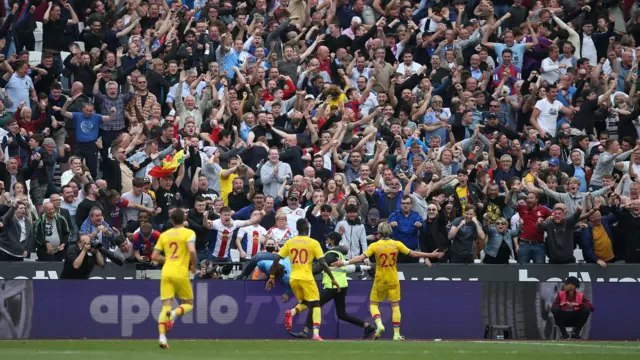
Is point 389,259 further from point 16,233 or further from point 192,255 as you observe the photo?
point 16,233

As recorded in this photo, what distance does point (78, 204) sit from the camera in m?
24.6

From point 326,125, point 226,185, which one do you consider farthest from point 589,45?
point 226,185

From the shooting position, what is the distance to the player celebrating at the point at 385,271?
22406 millimetres

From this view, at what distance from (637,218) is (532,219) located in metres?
1.91

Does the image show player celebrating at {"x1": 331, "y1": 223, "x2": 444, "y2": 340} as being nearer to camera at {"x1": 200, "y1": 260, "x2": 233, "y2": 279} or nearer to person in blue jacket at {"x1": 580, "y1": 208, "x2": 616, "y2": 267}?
camera at {"x1": 200, "y1": 260, "x2": 233, "y2": 279}

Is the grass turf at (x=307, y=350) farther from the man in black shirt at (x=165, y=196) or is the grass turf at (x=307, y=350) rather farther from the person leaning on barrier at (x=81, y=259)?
the man in black shirt at (x=165, y=196)

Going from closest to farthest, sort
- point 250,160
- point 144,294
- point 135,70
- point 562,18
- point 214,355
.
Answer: point 214,355, point 144,294, point 250,160, point 135,70, point 562,18

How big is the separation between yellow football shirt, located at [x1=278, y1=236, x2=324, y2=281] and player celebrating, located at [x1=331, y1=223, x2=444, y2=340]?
805mm

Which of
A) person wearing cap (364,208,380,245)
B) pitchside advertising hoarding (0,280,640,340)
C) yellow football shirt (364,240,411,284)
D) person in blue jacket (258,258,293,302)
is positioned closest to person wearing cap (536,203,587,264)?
pitchside advertising hoarding (0,280,640,340)

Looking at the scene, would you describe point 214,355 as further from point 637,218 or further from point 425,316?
point 637,218

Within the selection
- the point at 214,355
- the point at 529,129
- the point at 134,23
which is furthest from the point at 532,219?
the point at 134,23

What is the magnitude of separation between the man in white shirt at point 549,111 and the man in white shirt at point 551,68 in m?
1.34

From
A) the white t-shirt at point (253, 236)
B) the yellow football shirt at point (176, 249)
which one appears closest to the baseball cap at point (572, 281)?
the white t-shirt at point (253, 236)

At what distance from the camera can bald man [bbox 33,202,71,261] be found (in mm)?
23797
